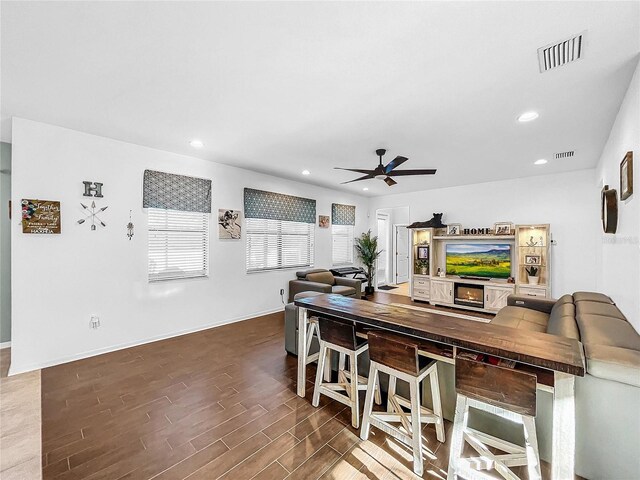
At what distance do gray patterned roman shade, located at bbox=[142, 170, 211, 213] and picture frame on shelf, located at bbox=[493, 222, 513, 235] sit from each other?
5.56 meters

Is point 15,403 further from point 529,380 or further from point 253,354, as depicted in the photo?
point 529,380

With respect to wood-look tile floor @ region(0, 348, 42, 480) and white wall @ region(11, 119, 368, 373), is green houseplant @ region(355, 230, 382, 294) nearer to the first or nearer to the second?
white wall @ region(11, 119, 368, 373)

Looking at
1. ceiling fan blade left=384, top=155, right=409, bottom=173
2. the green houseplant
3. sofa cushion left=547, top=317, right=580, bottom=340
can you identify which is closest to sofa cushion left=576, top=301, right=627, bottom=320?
sofa cushion left=547, top=317, right=580, bottom=340

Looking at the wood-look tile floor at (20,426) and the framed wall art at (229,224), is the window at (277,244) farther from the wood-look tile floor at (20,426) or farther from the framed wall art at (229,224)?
the wood-look tile floor at (20,426)

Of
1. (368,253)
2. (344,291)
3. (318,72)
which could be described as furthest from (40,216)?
(368,253)

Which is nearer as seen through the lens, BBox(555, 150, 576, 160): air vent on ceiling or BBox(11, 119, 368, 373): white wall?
BBox(11, 119, 368, 373): white wall

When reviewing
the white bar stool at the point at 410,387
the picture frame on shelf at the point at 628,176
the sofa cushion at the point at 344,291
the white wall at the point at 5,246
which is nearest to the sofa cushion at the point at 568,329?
the white bar stool at the point at 410,387

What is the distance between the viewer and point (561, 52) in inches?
74.7

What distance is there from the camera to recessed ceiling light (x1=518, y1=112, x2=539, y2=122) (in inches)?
111

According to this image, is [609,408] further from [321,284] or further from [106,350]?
[106,350]

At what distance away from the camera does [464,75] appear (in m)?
2.18

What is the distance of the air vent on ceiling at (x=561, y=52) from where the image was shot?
1.80 m

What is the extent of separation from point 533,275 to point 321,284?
4.04m

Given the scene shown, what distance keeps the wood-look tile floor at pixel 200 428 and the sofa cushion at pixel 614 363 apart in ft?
2.61
